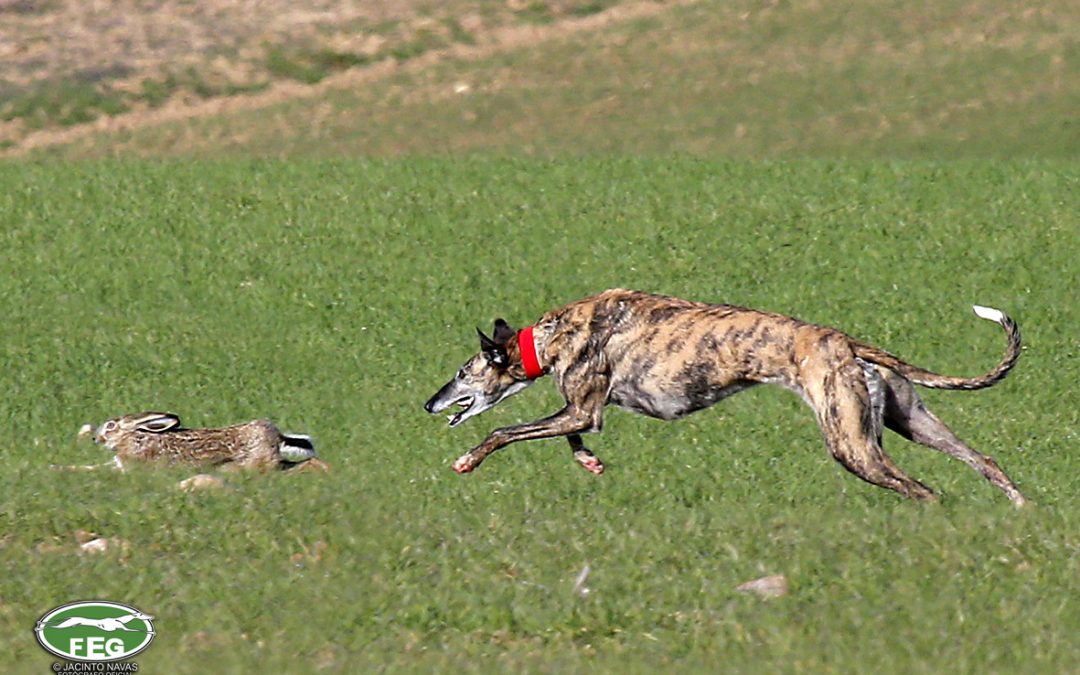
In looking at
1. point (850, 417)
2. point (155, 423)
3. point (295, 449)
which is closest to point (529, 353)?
point (295, 449)

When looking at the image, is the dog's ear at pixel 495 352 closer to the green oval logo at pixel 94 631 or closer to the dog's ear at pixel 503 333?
the dog's ear at pixel 503 333

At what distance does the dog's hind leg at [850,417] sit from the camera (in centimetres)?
1272

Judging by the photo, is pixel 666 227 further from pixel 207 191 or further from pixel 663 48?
pixel 663 48

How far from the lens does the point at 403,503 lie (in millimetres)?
12922

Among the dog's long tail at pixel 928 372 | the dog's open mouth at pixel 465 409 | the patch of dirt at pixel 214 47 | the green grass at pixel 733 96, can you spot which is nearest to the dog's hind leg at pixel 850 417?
the dog's long tail at pixel 928 372

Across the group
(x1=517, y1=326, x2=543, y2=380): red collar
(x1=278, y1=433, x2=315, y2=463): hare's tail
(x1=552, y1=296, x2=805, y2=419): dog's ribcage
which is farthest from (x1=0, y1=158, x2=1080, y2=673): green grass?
(x1=517, y1=326, x2=543, y2=380): red collar

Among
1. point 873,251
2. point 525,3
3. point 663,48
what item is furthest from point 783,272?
point 525,3

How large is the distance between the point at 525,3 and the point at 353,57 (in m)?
5.13

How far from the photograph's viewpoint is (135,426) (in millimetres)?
15562

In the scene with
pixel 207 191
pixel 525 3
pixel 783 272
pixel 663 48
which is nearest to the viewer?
pixel 783 272

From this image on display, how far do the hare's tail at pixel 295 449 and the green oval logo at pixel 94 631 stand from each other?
17.8 feet

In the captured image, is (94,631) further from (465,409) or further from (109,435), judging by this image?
(109,435)

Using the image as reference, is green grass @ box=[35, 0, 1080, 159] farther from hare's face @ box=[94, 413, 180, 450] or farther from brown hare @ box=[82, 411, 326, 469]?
brown hare @ box=[82, 411, 326, 469]

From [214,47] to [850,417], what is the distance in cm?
3737
